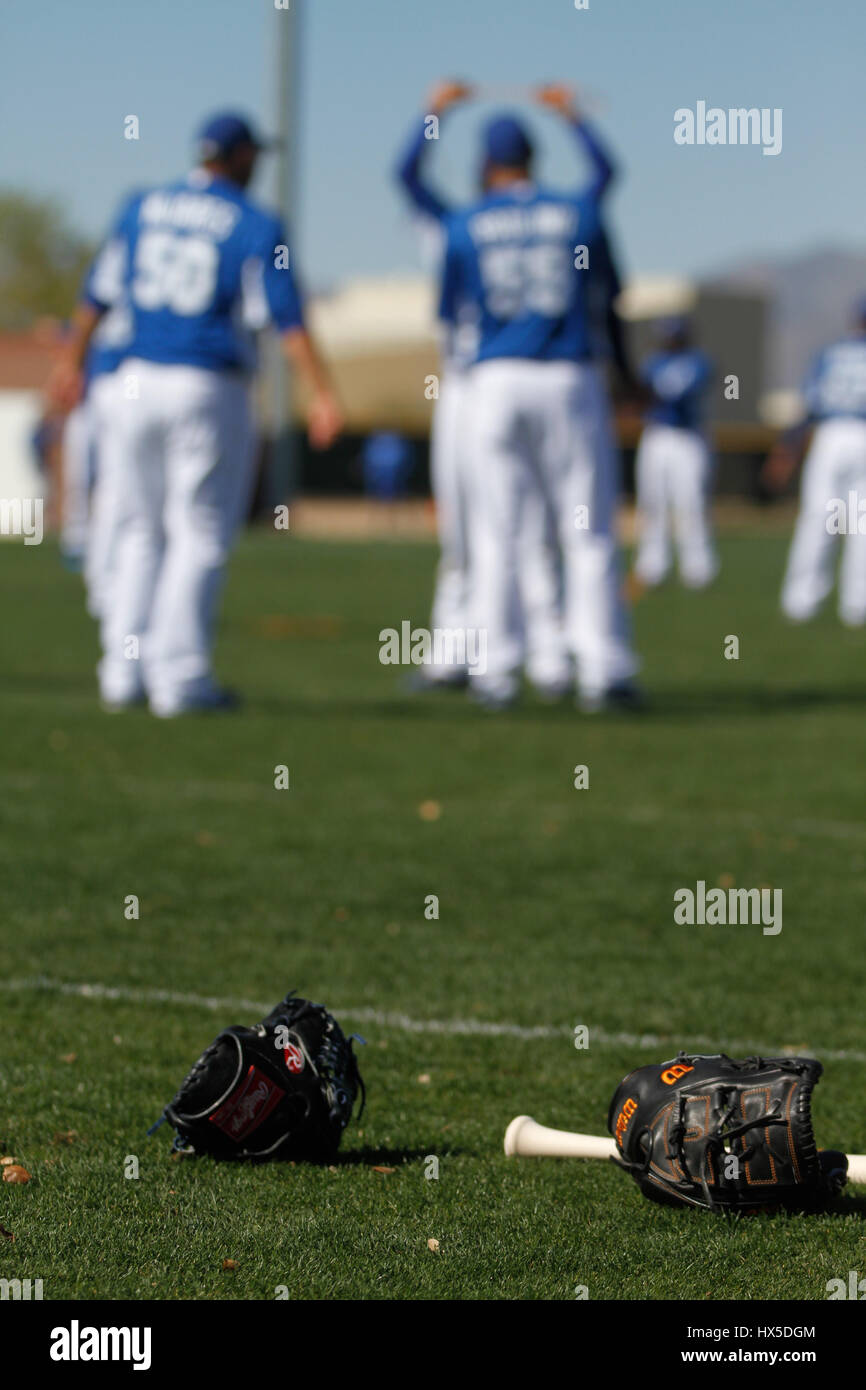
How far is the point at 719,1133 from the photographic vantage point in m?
3.27

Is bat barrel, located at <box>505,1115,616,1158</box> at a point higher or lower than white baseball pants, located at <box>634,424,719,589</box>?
lower

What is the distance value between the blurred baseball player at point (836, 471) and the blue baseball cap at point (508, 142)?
648 centimetres

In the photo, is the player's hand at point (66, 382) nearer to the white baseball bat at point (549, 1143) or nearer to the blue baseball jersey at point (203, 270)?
the blue baseball jersey at point (203, 270)

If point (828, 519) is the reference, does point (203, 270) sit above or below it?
above

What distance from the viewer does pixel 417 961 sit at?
502 cm

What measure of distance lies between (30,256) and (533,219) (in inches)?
2842

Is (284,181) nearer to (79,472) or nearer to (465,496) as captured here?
(79,472)

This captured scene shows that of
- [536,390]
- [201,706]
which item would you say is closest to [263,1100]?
[201,706]

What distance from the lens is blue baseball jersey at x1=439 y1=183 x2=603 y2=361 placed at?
9.57 m

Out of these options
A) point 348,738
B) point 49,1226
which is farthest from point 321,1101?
point 348,738

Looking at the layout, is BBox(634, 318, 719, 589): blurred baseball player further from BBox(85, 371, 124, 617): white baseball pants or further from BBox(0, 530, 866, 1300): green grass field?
BBox(0, 530, 866, 1300): green grass field

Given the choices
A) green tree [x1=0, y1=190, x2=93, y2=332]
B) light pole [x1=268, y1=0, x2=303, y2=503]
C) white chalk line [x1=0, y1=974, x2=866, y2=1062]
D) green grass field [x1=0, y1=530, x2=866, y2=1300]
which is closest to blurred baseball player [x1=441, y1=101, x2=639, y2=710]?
green grass field [x1=0, y1=530, x2=866, y2=1300]

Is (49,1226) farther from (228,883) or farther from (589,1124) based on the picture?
(228,883)

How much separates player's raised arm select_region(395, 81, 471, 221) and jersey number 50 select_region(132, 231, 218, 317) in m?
1.30
